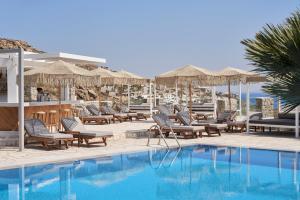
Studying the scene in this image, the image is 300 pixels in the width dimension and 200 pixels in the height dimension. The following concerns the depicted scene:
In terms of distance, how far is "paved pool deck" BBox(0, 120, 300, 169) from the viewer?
1048cm

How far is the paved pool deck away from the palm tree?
6957 mm

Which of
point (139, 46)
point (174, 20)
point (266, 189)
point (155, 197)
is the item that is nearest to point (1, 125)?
point (155, 197)

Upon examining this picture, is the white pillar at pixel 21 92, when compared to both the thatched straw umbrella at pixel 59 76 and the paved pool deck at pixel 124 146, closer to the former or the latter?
the paved pool deck at pixel 124 146

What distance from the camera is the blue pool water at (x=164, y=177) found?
817 cm

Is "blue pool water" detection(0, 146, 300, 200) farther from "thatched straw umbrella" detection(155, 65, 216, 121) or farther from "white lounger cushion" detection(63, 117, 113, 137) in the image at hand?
"thatched straw umbrella" detection(155, 65, 216, 121)

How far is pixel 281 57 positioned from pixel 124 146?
957cm

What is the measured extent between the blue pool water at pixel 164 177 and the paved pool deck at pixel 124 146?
0.93 ft

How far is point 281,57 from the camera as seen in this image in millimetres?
3939

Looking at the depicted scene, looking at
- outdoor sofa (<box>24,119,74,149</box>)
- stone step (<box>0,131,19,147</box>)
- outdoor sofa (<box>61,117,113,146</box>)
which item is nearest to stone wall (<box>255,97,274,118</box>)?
outdoor sofa (<box>61,117,113,146</box>)

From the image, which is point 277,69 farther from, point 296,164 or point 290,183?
point 296,164

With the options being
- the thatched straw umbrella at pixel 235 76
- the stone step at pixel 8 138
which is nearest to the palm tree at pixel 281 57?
the stone step at pixel 8 138

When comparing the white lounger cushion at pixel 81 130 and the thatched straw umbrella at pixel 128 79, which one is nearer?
the white lounger cushion at pixel 81 130

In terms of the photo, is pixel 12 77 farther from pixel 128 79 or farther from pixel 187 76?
pixel 128 79

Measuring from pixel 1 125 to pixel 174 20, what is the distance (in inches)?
697
